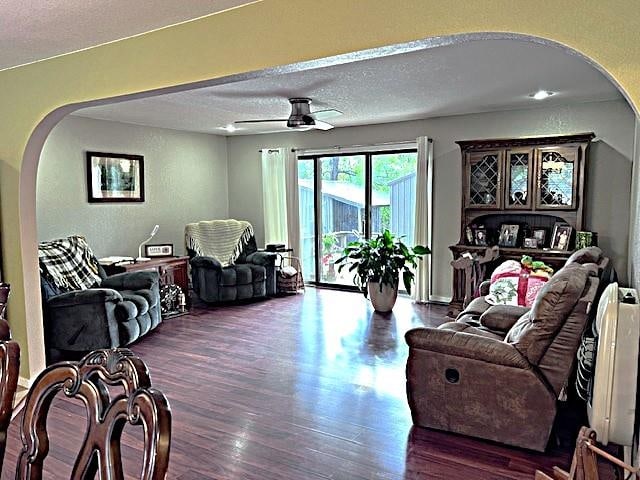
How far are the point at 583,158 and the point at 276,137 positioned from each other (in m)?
4.27

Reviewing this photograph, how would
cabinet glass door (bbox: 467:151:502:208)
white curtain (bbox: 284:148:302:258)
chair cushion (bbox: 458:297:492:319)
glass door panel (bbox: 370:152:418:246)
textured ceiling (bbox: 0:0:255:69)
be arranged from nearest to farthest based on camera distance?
textured ceiling (bbox: 0:0:255:69) → chair cushion (bbox: 458:297:492:319) → cabinet glass door (bbox: 467:151:502:208) → glass door panel (bbox: 370:152:418:246) → white curtain (bbox: 284:148:302:258)

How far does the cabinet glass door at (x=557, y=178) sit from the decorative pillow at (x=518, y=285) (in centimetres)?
88

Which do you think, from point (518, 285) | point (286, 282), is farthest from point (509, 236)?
point (286, 282)

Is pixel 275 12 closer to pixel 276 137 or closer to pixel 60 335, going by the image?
pixel 60 335

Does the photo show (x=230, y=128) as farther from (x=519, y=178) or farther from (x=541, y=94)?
(x=541, y=94)

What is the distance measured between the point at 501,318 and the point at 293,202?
4344 millimetres

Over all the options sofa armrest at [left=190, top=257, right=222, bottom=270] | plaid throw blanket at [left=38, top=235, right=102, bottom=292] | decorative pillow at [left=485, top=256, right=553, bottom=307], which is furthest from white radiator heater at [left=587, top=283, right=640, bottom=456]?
sofa armrest at [left=190, top=257, right=222, bottom=270]

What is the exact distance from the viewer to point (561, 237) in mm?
5285

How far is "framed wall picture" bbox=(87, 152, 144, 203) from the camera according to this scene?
6017 millimetres

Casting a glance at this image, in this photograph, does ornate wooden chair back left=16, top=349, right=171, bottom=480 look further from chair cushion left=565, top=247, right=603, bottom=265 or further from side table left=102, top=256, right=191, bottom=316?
side table left=102, top=256, right=191, bottom=316

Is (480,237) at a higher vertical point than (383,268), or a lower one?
A: higher

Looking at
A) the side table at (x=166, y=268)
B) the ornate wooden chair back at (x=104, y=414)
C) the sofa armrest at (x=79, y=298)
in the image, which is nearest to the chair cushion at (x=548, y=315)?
the ornate wooden chair back at (x=104, y=414)

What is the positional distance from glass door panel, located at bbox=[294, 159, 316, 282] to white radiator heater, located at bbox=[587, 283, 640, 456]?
5.57 meters

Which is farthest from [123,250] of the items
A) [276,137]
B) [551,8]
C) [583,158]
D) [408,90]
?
[551,8]
